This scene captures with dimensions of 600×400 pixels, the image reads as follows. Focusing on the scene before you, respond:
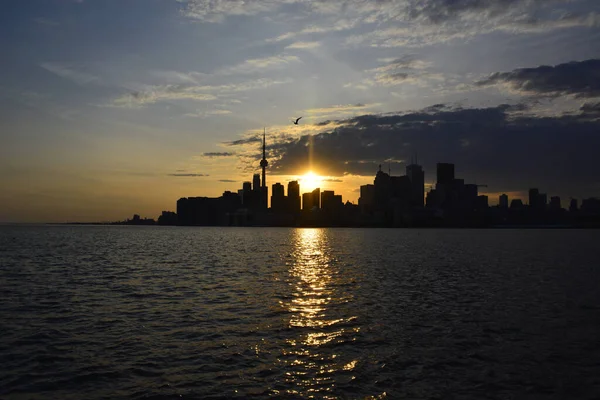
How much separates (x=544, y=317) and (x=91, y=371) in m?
33.3

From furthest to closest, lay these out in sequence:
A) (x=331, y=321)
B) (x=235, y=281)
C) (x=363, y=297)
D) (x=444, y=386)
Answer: (x=235, y=281)
(x=363, y=297)
(x=331, y=321)
(x=444, y=386)

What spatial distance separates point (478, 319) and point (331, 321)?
1162 centimetres

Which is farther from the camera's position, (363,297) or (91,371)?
(363,297)

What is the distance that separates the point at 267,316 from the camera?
38938mm

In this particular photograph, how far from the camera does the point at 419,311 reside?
4169 cm

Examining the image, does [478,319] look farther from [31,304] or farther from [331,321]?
[31,304]

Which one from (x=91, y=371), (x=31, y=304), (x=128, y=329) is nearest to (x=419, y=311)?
(x=128, y=329)

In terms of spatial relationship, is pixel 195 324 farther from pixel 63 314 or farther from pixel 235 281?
pixel 235 281

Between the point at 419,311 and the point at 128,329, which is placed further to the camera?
the point at 419,311

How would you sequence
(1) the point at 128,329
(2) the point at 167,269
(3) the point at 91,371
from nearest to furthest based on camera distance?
(3) the point at 91,371, (1) the point at 128,329, (2) the point at 167,269

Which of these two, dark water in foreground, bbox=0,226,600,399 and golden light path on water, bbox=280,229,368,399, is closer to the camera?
dark water in foreground, bbox=0,226,600,399

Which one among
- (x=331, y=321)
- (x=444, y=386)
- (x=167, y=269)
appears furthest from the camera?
(x=167, y=269)

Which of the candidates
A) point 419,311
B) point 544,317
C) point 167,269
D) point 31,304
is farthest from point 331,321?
point 167,269

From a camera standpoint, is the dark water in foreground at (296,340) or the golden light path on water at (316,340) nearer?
the dark water in foreground at (296,340)
